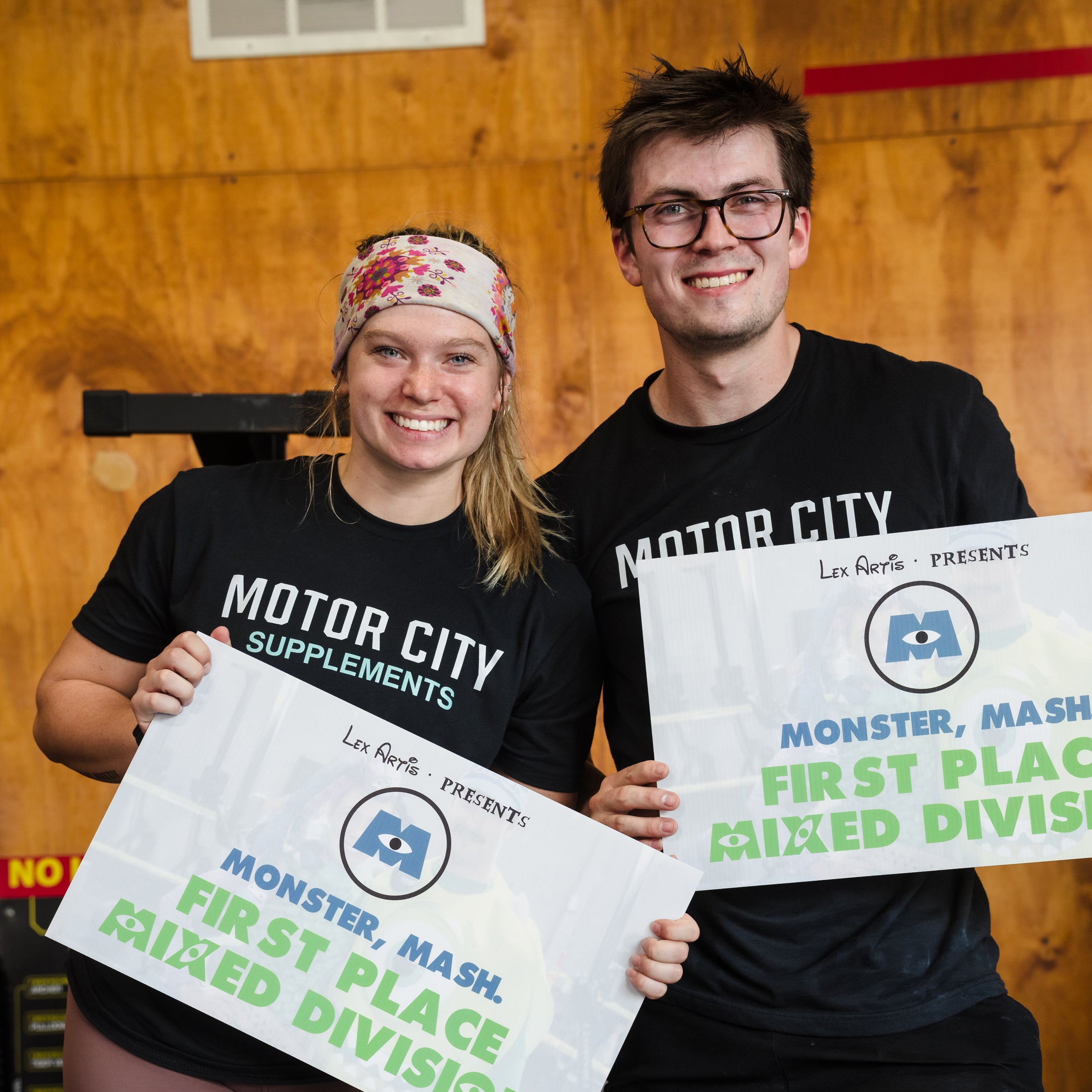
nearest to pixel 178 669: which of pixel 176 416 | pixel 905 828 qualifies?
pixel 176 416

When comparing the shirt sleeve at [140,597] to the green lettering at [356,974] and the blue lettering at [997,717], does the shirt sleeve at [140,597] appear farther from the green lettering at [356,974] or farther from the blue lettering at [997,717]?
the blue lettering at [997,717]

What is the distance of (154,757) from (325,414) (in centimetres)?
57

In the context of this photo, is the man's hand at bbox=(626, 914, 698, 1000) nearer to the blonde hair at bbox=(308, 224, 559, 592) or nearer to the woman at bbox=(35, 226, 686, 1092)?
the woman at bbox=(35, 226, 686, 1092)

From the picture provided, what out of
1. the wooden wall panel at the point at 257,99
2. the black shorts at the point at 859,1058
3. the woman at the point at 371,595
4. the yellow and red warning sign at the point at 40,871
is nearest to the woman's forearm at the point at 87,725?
the woman at the point at 371,595

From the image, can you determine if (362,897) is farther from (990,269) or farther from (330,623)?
(990,269)

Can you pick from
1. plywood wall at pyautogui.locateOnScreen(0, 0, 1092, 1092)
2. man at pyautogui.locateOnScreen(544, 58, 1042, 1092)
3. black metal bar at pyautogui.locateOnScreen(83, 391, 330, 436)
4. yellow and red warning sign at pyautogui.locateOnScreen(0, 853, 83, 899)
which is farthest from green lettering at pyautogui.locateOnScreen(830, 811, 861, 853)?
yellow and red warning sign at pyautogui.locateOnScreen(0, 853, 83, 899)

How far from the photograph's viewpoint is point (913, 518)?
128 centimetres

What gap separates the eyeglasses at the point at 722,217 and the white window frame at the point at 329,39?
1469 mm

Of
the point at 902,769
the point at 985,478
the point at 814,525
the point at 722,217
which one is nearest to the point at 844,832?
the point at 902,769

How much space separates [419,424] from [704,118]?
1.92ft

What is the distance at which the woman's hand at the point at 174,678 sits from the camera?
3.68ft

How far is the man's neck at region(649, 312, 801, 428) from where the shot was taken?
1.39 meters

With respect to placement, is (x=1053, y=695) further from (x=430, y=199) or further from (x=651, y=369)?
(x=430, y=199)

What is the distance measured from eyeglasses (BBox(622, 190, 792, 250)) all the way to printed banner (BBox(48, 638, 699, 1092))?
30.1 inches
